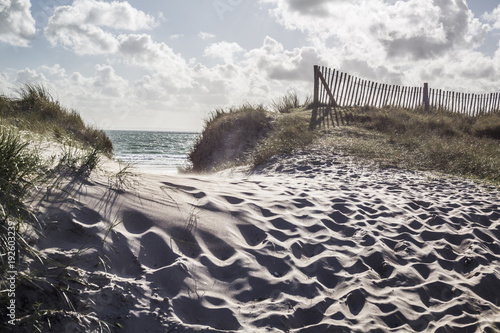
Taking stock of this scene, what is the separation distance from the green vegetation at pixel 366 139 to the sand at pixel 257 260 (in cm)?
413

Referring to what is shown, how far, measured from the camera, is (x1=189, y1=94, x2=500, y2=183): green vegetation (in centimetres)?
873

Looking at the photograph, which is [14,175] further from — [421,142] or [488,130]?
[488,130]

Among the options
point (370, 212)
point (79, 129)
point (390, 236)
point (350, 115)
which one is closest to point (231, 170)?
point (79, 129)

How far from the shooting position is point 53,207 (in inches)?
116

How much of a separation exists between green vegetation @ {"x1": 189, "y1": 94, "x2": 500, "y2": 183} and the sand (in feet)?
13.6

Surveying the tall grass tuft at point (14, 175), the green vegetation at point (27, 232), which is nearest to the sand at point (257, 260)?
the green vegetation at point (27, 232)

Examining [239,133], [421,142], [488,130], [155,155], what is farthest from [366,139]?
[155,155]

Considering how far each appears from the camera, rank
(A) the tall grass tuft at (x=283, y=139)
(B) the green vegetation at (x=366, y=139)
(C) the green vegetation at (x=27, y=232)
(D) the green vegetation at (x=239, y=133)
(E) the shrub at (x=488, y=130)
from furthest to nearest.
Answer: (E) the shrub at (x=488, y=130)
(D) the green vegetation at (x=239, y=133)
(A) the tall grass tuft at (x=283, y=139)
(B) the green vegetation at (x=366, y=139)
(C) the green vegetation at (x=27, y=232)

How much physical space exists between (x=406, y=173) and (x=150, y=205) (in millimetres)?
6049

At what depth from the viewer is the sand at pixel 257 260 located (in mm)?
2514

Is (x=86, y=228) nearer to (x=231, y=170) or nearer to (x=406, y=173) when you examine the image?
(x=231, y=170)

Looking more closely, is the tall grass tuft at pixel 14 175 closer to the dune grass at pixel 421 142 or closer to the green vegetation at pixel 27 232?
the green vegetation at pixel 27 232

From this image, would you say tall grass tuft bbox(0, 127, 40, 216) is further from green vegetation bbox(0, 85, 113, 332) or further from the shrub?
the shrub

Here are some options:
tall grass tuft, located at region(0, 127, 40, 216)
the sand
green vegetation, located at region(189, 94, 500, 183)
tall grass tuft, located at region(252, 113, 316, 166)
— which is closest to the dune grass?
green vegetation, located at region(189, 94, 500, 183)
